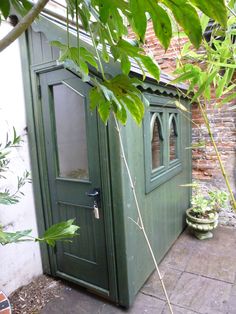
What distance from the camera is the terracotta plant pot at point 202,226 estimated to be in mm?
3117

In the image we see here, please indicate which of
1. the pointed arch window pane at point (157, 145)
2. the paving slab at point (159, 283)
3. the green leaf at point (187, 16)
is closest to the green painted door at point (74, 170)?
the paving slab at point (159, 283)

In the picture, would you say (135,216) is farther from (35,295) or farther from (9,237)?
(9,237)

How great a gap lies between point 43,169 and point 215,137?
255 cm

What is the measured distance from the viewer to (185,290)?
2.25 m

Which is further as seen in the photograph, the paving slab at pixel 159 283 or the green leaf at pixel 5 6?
the paving slab at pixel 159 283

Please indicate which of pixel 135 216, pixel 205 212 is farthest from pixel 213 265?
pixel 135 216

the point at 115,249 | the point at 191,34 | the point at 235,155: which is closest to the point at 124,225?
the point at 115,249

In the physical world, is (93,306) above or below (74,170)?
below

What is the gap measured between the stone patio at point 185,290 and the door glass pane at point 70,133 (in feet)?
3.94

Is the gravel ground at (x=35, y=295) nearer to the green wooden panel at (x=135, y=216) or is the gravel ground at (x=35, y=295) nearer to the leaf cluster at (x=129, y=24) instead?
the green wooden panel at (x=135, y=216)

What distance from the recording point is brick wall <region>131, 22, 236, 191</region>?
133 inches

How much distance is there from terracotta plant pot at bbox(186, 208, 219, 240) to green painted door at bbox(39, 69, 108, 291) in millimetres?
1579

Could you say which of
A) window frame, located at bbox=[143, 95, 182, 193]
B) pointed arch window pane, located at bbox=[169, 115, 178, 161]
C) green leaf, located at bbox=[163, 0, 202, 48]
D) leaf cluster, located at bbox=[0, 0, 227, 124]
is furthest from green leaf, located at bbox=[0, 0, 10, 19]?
pointed arch window pane, located at bbox=[169, 115, 178, 161]

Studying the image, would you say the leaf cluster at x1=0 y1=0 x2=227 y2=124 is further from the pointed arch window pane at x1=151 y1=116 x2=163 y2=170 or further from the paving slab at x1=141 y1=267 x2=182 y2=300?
the paving slab at x1=141 y1=267 x2=182 y2=300
